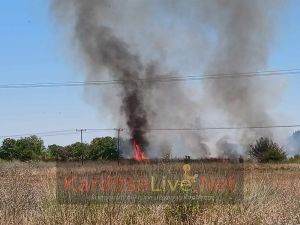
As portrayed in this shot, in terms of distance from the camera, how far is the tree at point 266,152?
60469 mm

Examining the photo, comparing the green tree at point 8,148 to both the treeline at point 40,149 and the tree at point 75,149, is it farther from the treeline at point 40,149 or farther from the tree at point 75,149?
the tree at point 75,149

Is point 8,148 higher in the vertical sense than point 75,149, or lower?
higher

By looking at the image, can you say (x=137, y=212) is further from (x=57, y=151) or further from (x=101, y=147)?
(x=57, y=151)

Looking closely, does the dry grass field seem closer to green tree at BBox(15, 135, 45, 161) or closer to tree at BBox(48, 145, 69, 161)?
tree at BBox(48, 145, 69, 161)

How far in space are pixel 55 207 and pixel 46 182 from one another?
1956 millimetres

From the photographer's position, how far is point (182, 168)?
35.9 feet

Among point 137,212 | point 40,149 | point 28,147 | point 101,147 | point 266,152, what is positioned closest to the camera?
point 137,212

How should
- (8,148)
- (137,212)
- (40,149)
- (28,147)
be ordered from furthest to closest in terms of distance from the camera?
(40,149) < (28,147) < (8,148) < (137,212)

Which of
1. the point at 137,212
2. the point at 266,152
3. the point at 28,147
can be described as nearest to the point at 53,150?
the point at 28,147

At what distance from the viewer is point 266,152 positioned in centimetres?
6200

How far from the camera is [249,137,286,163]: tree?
60469 mm

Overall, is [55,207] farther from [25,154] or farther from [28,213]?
[25,154]

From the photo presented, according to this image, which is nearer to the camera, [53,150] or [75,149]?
[75,149]

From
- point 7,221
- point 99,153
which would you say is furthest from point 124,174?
point 99,153
